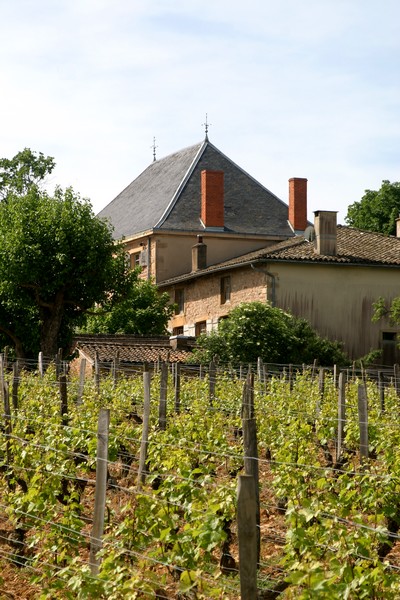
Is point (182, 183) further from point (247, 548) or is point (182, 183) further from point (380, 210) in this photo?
point (247, 548)

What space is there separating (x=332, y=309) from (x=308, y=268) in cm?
152

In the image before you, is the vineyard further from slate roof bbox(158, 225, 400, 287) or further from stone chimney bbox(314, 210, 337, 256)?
stone chimney bbox(314, 210, 337, 256)

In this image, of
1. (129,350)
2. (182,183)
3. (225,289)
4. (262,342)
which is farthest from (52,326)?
(182,183)

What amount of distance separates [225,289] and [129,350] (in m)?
7.15

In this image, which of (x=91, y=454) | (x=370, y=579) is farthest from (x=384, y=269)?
(x=370, y=579)

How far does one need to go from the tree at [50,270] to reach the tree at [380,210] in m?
17.7

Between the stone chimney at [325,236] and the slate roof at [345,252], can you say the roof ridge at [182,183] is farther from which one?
the stone chimney at [325,236]

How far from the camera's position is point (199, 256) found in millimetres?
44219

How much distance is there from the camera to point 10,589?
7.98m

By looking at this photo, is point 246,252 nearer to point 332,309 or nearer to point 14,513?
point 332,309

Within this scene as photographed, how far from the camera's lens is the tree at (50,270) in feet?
117

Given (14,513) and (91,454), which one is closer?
(14,513)

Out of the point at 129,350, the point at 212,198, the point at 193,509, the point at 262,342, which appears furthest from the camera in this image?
the point at 212,198

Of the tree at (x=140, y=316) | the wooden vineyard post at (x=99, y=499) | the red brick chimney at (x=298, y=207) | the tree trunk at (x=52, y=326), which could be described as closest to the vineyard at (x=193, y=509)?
the wooden vineyard post at (x=99, y=499)
